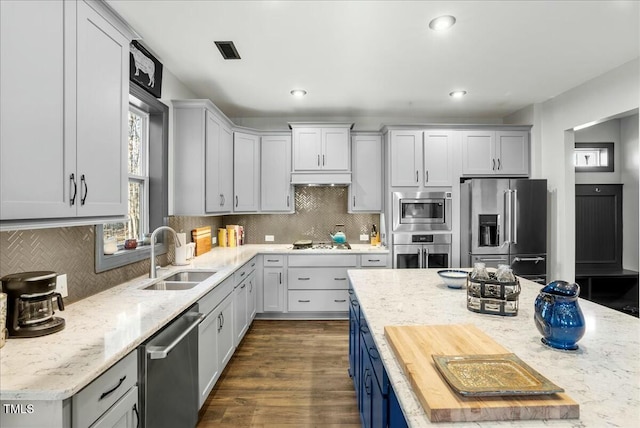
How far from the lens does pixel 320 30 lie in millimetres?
2451

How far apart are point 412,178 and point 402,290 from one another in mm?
2408

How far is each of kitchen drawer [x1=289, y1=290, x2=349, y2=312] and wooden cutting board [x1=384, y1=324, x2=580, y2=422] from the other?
10.0ft

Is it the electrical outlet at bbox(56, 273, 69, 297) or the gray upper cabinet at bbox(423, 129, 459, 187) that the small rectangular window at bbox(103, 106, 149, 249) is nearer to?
the electrical outlet at bbox(56, 273, 69, 297)

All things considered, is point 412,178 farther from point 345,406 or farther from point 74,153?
point 74,153

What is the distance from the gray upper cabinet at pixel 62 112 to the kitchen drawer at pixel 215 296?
819mm

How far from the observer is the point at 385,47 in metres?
2.71

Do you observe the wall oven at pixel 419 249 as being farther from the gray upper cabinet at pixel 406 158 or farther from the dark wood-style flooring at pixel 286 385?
the dark wood-style flooring at pixel 286 385

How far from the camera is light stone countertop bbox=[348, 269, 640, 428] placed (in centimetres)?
87

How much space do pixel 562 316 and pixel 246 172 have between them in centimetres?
379

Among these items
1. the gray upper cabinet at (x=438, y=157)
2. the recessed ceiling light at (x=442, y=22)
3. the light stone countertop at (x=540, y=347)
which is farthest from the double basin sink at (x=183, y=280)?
the gray upper cabinet at (x=438, y=157)

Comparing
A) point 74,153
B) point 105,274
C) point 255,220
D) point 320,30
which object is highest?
point 320,30

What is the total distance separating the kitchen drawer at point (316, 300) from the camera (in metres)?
4.29

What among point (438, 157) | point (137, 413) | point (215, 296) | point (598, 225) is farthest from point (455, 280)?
point (598, 225)

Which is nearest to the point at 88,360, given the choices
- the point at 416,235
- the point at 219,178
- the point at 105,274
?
the point at 105,274
